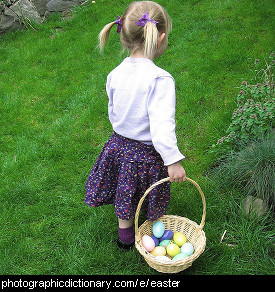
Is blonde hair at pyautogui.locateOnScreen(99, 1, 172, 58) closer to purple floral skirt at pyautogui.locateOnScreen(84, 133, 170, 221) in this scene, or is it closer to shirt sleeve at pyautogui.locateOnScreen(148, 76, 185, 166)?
shirt sleeve at pyautogui.locateOnScreen(148, 76, 185, 166)

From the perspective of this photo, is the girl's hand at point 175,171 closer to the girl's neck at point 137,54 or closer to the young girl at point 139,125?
the young girl at point 139,125

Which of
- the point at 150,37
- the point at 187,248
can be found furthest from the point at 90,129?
the point at 150,37

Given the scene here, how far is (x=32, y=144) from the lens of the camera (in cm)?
334

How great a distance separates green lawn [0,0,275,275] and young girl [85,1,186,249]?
0.41 m

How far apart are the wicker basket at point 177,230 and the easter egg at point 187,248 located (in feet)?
0.10

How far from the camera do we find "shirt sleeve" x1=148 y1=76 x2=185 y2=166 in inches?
69.8

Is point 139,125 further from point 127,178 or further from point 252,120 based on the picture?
point 252,120

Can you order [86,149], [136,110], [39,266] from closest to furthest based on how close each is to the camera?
1. [136,110]
2. [39,266]
3. [86,149]

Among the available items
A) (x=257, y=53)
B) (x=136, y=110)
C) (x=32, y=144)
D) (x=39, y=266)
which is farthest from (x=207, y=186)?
(x=257, y=53)

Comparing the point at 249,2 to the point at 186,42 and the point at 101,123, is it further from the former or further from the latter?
the point at 101,123

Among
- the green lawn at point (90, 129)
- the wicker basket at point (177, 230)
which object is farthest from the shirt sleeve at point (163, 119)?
the green lawn at point (90, 129)

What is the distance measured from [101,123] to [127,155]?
5.32 feet

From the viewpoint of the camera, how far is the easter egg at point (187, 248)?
2.14m

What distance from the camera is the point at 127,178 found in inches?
81.1
